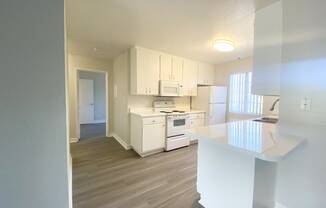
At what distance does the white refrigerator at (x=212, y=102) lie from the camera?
14.9 feet

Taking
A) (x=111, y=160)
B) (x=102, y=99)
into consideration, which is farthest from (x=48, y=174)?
(x=102, y=99)

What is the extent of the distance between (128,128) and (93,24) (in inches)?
94.8

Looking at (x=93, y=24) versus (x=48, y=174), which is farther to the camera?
(x=93, y=24)

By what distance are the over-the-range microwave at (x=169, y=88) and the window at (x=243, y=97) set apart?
1.87 metres

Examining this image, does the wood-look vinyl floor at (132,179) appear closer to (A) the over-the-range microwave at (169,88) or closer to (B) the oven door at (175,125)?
(B) the oven door at (175,125)

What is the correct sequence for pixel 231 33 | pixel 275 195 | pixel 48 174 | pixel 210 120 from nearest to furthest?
pixel 48 174, pixel 275 195, pixel 231 33, pixel 210 120

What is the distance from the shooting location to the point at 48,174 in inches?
47.6

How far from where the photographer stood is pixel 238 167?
1.43 meters

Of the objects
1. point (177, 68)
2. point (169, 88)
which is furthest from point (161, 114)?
point (177, 68)

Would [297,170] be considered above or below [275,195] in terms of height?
above

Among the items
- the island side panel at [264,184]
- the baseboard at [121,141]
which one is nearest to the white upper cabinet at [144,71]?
the baseboard at [121,141]

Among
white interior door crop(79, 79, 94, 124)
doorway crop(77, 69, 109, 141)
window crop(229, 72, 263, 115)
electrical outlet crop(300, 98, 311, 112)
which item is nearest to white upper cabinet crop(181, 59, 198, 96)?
window crop(229, 72, 263, 115)

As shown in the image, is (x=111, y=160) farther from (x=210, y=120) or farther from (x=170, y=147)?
(x=210, y=120)

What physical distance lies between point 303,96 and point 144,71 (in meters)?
2.89
